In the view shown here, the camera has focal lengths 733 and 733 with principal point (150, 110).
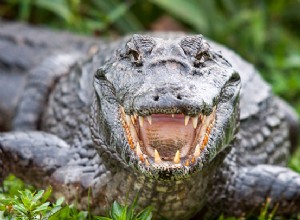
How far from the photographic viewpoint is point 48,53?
629 centimetres

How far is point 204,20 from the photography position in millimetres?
7984

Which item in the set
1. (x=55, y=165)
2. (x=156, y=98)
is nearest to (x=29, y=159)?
(x=55, y=165)

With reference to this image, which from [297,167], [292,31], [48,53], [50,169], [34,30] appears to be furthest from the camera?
[292,31]

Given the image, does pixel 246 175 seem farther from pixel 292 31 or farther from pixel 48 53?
pixel 292 31

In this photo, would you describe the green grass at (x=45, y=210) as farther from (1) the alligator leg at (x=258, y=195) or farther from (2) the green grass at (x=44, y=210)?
(1) the alligator leg at (x=258, y=195)

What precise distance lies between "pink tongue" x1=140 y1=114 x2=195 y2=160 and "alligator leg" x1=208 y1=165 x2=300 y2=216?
0.87 m

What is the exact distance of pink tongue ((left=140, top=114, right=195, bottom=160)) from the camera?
3584 mm

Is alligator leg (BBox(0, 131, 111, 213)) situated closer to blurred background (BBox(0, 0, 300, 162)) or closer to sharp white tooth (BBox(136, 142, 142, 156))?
sharp white tooth (BBox(136, 142, 142, 156))

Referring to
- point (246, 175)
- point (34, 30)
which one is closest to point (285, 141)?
point (246, 175)

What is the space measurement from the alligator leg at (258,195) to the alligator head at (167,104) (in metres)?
0.53

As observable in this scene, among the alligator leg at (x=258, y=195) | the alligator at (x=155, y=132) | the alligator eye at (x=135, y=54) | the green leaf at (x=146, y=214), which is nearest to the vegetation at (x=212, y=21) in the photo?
the alligator at (x=155, y=132)

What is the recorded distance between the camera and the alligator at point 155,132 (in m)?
3.54

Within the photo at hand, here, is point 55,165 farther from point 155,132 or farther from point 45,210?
point 155,132

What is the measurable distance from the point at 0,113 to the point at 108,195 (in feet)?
7.27
